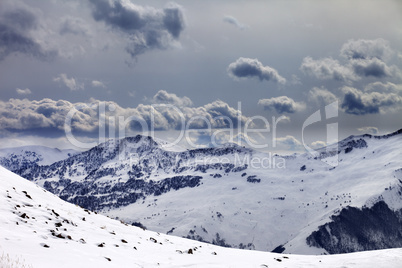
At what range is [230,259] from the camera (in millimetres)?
20719

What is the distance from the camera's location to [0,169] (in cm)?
2798

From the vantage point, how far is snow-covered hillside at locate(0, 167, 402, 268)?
15306 mm

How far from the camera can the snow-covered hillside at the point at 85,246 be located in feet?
50.2

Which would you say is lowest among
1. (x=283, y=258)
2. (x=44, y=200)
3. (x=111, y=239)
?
(x=283, y=258)

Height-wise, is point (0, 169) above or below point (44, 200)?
above

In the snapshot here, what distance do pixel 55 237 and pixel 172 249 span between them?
324 inches

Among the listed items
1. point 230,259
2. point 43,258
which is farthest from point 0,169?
point 230,259

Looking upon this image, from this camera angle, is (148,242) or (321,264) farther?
(148,242)

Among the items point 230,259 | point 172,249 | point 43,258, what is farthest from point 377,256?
point 43,258

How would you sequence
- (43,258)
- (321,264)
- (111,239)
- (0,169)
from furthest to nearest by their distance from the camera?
1. (0,169)
2. (111,239)
3. (321,264)
4. (43,258)

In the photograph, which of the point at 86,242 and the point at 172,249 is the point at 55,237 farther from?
the point at 172,249

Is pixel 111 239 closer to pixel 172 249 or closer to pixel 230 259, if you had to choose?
pixel 172 249

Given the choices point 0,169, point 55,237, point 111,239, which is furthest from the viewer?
point 0,169

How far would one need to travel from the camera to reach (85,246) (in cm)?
1806
